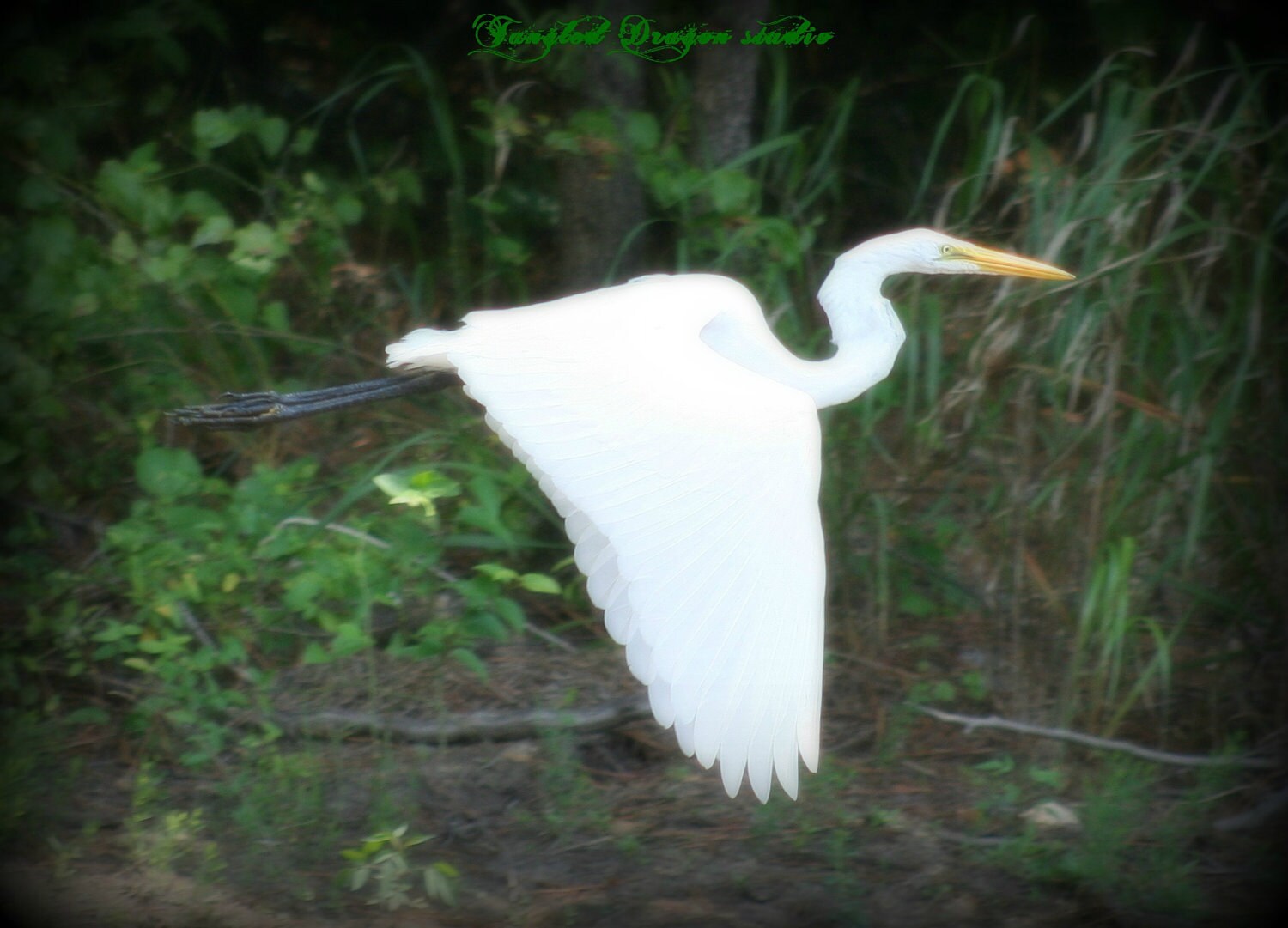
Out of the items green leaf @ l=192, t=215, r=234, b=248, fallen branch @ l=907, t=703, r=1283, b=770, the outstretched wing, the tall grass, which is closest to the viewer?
the outstretched wing

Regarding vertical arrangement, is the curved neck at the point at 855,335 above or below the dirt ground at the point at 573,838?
above

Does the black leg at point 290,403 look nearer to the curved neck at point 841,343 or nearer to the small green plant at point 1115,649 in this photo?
the curved neck at point 841,343

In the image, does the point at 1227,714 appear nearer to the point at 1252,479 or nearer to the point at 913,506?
the point at 1252,479

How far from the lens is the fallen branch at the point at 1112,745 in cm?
208

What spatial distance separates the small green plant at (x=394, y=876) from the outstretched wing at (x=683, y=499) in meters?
0.47

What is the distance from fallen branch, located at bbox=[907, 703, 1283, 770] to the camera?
208 cm

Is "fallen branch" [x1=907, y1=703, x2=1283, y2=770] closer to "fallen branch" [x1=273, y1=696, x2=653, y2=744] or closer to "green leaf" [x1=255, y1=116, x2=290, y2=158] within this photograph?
"fallen branch" [x1=273, y1=696, x2=653, y2=744]

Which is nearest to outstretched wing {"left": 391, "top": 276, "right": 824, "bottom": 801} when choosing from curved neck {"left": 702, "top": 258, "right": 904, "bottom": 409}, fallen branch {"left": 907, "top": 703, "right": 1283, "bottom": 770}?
curved neck {"left": 702, "top": 258, "right": 904, "bottom": 409}

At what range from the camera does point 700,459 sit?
5.05 feet

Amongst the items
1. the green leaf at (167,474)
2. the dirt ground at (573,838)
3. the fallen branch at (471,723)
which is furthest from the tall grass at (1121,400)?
the green leaf at (167,474)

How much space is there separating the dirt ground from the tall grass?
0.98 feet

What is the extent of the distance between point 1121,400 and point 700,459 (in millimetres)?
1093

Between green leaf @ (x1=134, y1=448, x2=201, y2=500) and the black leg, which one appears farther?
green leaf @ (x1=134, y1=448, x2=201, y2=500)

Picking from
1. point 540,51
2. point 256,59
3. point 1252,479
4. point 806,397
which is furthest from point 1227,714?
point 256,59
